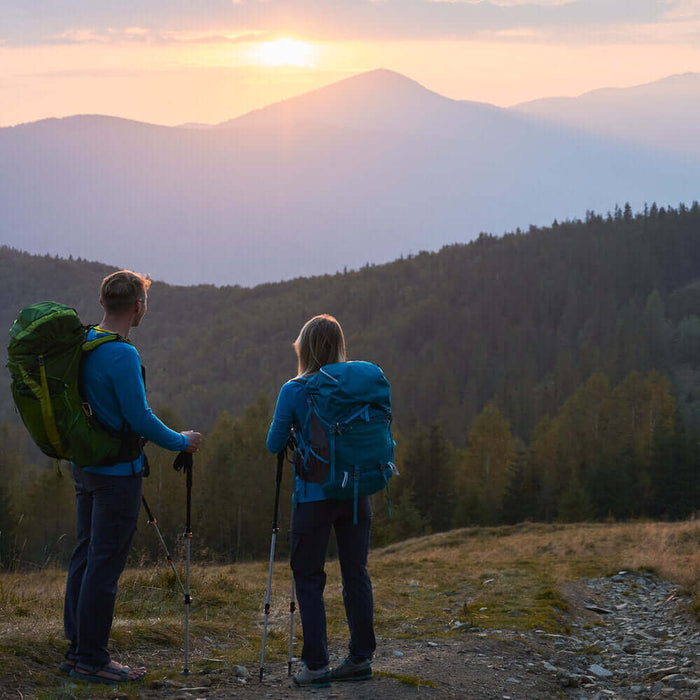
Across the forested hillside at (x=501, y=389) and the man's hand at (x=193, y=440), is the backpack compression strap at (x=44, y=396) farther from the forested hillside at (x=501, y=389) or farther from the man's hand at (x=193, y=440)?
the forested hillside at (x=501, y=389)

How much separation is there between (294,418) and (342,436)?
0.43 metres

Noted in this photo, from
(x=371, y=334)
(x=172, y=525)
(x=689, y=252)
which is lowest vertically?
(x=172, y=525)

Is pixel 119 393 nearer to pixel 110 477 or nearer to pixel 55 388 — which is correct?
pixel 55 388

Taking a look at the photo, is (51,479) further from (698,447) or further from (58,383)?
(58,383)

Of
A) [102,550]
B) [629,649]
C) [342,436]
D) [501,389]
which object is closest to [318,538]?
[342,436]

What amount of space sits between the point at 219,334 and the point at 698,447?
144012 millimetres

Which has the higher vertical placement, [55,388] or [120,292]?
[120,292]

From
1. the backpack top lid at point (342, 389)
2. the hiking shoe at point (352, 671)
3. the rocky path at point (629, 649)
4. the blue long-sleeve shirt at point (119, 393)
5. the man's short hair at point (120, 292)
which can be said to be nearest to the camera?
the blue long-sleeve shirt at point (119, 393)

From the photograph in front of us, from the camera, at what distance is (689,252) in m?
191

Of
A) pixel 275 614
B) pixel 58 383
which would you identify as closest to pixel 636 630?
pixel 275 614

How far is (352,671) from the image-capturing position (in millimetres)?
6727

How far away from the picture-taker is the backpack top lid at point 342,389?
20.9 ft

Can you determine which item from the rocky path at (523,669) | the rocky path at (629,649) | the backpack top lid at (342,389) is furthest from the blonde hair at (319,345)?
the rocky path at (629,649)

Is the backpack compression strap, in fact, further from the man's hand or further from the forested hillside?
the forested hillside
